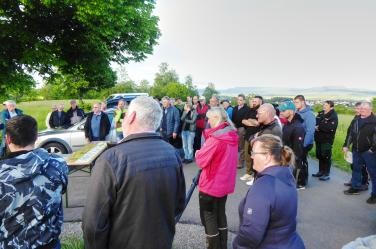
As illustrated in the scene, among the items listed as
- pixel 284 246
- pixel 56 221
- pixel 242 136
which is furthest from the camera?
pixel 242 136

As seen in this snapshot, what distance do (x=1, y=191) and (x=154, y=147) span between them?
3.90 feet

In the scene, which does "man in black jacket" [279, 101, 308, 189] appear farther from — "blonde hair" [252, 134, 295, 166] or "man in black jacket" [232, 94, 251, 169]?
"blonde hair" [252, 134, 295, 166]

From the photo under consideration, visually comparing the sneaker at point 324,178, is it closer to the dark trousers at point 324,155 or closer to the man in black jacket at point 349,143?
the dark trousers at point 324,155

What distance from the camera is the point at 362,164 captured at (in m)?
7.91

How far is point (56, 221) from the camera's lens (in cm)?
304

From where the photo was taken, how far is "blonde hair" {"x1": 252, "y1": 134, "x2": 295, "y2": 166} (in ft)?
10.1

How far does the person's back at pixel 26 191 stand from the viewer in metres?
2.69

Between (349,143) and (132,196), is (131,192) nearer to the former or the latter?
(132,196)

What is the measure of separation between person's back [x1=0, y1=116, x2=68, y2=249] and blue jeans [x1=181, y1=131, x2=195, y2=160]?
826 centimetres

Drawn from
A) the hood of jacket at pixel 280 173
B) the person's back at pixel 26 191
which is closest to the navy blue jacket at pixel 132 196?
the person's back at pixel 26 191

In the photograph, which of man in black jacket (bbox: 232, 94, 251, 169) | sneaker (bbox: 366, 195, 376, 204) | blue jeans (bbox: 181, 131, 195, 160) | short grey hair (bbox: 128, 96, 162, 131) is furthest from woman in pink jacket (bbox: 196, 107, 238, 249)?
blue jeans (bbox: 181, 131, 195, 160)

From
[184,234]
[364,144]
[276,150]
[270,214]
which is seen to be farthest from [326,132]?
[270,214]

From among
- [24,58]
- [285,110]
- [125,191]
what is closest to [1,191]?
[125,191]

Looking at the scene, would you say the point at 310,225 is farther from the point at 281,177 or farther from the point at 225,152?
the point at 281,177
